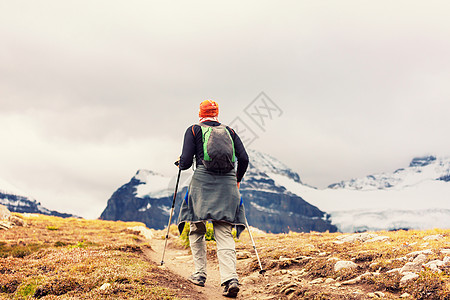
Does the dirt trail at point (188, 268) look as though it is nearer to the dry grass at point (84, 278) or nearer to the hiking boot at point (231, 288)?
the hiking boot at point (231, 288)

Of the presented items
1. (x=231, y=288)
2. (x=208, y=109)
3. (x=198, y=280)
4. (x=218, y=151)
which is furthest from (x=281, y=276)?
(x=208, y=109)

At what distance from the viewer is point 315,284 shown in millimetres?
8398

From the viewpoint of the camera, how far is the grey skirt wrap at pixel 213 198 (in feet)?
29.5

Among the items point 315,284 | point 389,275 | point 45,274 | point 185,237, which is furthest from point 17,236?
point 389,275

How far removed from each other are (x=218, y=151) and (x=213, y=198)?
1.09 metres

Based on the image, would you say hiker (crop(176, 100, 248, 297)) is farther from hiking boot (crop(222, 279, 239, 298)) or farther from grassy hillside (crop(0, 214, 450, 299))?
grassy hillside (crop(0, 214, 450, 299))

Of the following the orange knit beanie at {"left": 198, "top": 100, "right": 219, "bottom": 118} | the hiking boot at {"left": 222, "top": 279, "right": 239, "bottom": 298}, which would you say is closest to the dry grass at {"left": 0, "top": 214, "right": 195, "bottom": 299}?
the hiking boot at {"left": 222, "top": 279, "right": 239, "bottom": 298}

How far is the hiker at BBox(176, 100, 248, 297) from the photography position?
8883 mm

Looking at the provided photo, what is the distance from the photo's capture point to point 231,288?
8375 mm

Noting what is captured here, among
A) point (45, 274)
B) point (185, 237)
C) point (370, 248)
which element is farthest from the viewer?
point (185, 237)

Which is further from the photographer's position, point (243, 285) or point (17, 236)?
point (17, 236)

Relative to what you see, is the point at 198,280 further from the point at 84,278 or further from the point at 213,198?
the point at 84,278

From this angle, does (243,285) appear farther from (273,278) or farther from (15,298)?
(15,298)

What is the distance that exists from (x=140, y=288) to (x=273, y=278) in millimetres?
3467
